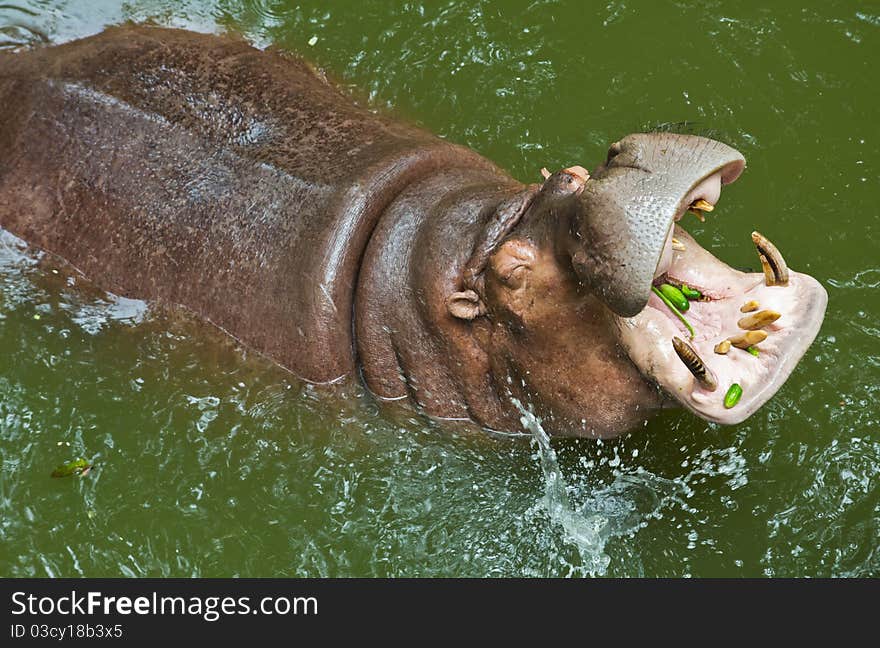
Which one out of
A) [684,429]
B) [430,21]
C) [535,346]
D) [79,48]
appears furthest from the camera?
[430,21]

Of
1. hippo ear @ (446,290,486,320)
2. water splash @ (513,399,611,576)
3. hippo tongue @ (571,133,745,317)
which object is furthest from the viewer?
water splash @ (513,399,611,576)

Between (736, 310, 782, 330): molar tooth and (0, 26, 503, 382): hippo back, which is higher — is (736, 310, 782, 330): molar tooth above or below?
above

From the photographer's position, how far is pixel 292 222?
5145 mm

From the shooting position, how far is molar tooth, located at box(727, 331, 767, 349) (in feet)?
13.4

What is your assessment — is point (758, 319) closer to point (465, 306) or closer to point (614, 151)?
point (614, 151)

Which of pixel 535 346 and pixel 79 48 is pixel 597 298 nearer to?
pixel 535 346

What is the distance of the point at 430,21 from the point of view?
7160 millimetres

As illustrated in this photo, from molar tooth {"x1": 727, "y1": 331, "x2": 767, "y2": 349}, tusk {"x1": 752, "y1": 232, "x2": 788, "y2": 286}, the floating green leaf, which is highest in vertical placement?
tusk {"x1": 752, "y1": 232, "x2": 788, "y2": 286}

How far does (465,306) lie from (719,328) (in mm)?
1001

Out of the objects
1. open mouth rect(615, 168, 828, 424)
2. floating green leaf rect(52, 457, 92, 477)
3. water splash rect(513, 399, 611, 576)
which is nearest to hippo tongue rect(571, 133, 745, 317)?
open mouth rect(615, 168, 828, 424)

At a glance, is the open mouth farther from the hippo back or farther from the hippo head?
the hippo back

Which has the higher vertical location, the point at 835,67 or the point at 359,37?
the point at 835,67

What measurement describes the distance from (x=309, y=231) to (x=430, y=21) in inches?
103

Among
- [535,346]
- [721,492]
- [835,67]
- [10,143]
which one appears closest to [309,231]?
[535,346]
